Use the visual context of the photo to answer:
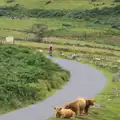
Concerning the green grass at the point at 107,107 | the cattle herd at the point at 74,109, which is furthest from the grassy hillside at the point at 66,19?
the cattle herd at the point at 74,109

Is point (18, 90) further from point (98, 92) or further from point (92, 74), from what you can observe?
point (92, 74)

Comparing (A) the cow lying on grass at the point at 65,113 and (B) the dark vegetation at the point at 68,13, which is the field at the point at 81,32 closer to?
(B) the dark vegetation at the point at 68,13

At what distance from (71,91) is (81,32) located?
6571cm

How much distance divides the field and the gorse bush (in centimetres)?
492

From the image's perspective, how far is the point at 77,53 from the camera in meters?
79.6

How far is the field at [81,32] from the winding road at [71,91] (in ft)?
4.31

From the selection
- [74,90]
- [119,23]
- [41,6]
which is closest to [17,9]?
[41,6]

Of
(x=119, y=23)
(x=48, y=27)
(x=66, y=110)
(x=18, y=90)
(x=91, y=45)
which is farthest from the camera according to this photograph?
(x=119, y=23)

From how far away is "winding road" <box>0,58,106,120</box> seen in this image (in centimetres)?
3404

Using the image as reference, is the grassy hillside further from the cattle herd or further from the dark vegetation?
the cattle herd

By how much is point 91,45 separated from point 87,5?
71.8 meters

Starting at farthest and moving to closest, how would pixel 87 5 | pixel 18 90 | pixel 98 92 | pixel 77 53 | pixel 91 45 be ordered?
pixel 87 5 → pixel 91 45 → pixel 77 53 → pixel 98 92 → pixel 18 90

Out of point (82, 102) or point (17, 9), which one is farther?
point (17, 9)

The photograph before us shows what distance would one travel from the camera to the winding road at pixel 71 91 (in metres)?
34.0
